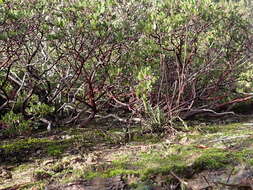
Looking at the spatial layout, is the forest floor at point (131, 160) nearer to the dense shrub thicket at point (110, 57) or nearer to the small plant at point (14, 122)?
the small plant at point (14, 122)

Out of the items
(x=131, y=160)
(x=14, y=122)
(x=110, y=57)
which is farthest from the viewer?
(x=110, y=57)

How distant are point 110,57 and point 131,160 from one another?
2165mm

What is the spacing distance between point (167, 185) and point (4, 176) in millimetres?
1595

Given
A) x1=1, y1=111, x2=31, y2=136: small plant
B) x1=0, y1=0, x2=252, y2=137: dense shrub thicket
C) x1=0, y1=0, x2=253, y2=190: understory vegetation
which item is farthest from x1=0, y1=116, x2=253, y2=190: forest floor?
x1=0, y1=0, x2=252, y2=137: dense shrub thicket

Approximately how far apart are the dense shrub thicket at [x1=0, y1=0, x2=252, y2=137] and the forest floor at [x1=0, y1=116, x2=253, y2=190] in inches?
16.1

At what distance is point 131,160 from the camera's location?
3.22m

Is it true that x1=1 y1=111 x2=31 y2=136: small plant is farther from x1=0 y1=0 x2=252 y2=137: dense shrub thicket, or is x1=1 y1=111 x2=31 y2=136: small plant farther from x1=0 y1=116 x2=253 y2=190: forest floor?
x1=0 y1=116 x2=253 y2=190: forest floor

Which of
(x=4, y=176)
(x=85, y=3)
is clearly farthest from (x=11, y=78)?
(x=4, y=176)

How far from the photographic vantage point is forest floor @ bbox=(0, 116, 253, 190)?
2.66 meters

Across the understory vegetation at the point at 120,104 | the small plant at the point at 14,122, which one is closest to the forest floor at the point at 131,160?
the understory vegetation at the point at 120,104

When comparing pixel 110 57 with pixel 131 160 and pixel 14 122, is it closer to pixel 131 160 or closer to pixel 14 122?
pixel 14 122

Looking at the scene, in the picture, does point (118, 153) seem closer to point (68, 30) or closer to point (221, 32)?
point (68, 30)

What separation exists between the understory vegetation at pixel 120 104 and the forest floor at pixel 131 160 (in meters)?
0.01

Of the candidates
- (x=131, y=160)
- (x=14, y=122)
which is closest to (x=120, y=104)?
(x=14, y=122)
